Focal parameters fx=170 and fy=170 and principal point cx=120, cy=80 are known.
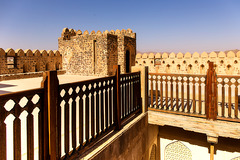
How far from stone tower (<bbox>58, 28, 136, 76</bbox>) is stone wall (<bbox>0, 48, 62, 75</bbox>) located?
0.91m

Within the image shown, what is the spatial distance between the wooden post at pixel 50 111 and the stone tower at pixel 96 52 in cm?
1179

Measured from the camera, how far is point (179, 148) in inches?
191

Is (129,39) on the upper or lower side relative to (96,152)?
upper

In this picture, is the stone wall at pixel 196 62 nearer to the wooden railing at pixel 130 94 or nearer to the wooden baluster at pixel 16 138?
the wooden railing at pixel 130 94

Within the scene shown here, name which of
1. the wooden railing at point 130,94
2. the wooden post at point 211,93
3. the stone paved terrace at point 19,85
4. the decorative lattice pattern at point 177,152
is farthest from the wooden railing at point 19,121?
the stone paved terrace at point 19,85

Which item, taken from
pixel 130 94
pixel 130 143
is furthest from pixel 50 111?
pixel 130 94

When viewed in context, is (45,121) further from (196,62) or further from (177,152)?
(196,62)

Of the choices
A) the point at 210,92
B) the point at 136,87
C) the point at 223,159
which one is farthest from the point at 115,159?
the point at 223,159

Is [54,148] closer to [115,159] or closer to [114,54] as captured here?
[115,159]

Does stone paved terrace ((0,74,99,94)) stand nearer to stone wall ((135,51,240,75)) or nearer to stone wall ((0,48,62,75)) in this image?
stone wall ((0,48,62,75))

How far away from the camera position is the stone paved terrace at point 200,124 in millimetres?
3350

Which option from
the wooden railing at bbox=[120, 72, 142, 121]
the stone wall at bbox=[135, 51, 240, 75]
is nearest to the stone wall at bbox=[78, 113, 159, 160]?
the wooden railing at bbox=[120, 72, 142, 121]

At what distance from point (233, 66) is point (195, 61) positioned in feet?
9.13

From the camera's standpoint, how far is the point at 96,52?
13.8 m
